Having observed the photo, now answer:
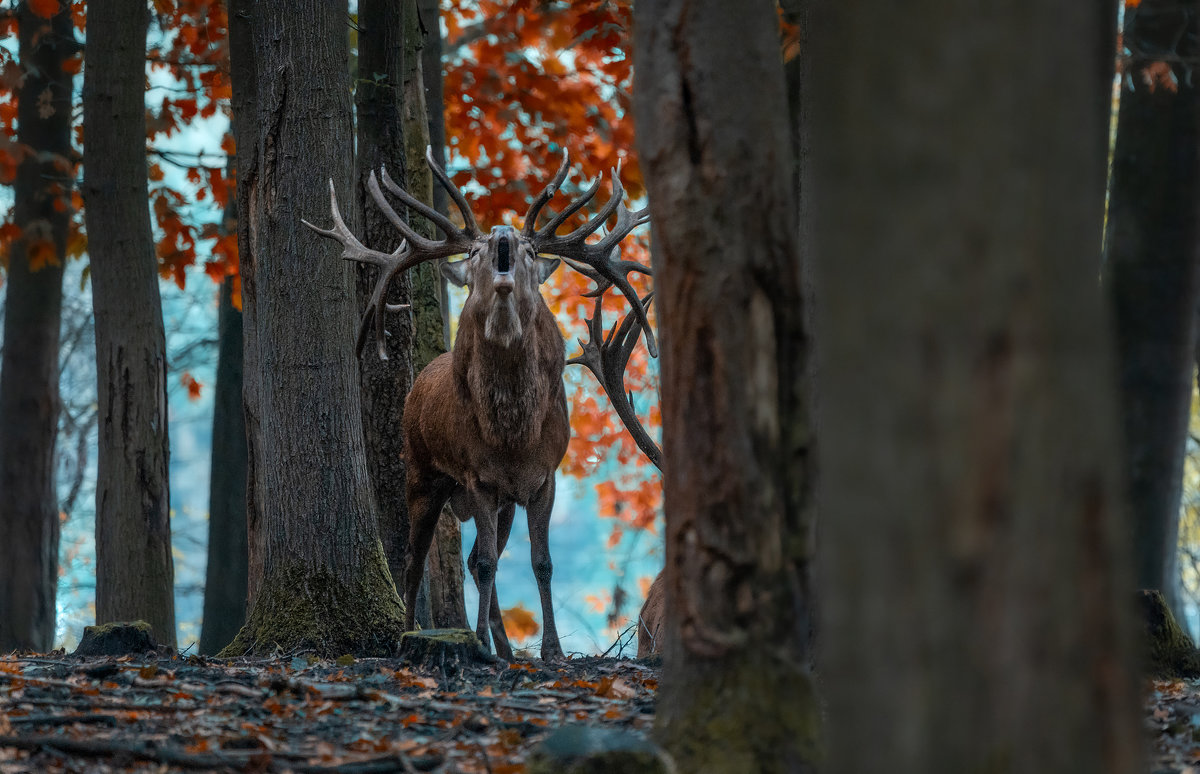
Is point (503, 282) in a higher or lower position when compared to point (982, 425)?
higher

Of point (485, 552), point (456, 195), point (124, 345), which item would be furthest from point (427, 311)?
point (456, 195)

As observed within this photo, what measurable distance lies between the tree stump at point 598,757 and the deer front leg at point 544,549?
15.2 ft

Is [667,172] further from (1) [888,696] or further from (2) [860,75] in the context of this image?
(1) [888,696]

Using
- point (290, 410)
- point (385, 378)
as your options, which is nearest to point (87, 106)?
point (385, 378)

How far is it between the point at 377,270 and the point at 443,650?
4165 millimetres

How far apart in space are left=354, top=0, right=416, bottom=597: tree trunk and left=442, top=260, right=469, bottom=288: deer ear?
3.80ft

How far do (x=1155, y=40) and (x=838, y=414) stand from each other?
1234 cm

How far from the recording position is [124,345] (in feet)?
31.2

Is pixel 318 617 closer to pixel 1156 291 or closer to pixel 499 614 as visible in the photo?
pixel 499 614

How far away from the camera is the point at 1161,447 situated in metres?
12.1

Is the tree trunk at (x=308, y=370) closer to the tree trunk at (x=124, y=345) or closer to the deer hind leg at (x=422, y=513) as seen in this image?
the deer hind leg at (x=422, y=513)

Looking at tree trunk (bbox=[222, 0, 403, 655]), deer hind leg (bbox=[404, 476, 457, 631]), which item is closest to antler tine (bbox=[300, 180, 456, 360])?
tree trunk (bbox=[222, 0, 403, 655])

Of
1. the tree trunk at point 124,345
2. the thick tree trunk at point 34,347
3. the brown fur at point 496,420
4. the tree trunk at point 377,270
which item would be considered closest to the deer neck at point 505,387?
the brown fur at point 496,420

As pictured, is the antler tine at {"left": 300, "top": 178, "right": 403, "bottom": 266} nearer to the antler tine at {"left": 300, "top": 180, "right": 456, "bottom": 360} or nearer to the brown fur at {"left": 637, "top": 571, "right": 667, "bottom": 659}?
the antler tine at {"left": 300, "top": 180, "right": 456, "bottom": 360}
